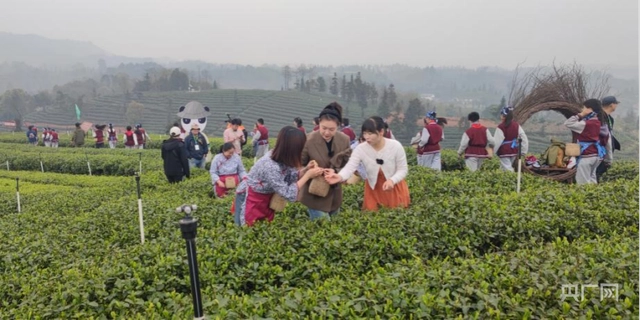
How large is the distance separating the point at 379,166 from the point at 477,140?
5440 mm

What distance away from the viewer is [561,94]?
1170 cm

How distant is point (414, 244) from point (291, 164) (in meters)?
1.56

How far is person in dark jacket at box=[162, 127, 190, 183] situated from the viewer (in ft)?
35.6

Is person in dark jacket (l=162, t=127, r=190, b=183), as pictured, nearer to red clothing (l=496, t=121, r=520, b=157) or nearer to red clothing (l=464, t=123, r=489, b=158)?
red clothing (l=464, t=123, r=489, b=158)

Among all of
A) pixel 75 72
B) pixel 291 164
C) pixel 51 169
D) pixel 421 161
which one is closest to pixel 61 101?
pixel 51 169

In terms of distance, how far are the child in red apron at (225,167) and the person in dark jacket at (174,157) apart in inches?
112

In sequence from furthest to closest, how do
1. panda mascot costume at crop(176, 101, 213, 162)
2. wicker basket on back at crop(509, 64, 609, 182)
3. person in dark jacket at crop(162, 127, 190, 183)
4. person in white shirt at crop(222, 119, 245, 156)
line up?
panda mascot costume at crop(176, 101, 213, 162)
person in white shirt at crop(222, 119, 245, 156)
wicker basket on back at crop(509, 64, 609, 182)
person in dark jacket at crop(162, 127, 190, 183)

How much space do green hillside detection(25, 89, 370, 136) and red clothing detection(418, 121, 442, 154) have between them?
216ft

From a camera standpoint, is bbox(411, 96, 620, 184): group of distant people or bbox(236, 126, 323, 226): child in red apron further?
bbox(411, 96, 620, 184): group of distant people

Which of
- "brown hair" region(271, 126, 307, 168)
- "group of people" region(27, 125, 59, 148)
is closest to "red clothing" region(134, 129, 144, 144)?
"group of people" region(27, 125, 59, 148)

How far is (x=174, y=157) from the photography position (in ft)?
36.5

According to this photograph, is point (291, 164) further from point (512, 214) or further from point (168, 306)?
point (512, 214)

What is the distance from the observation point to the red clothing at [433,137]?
11688mm

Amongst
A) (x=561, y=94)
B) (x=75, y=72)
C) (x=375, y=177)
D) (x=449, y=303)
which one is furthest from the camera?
(x=75, y=72)
